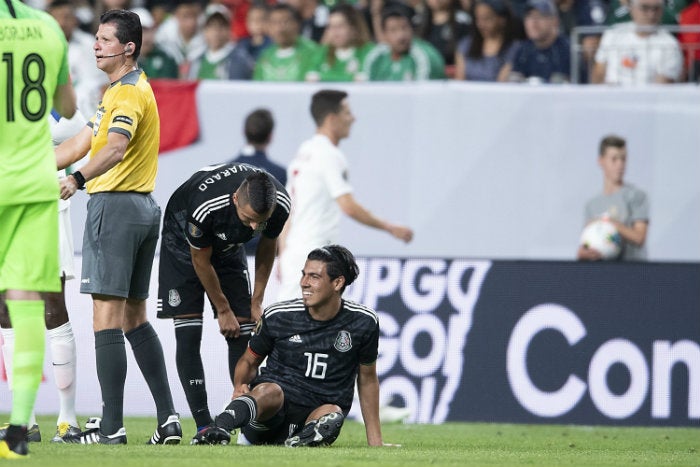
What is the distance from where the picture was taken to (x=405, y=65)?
14.9 m

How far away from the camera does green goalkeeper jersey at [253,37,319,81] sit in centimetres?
1520

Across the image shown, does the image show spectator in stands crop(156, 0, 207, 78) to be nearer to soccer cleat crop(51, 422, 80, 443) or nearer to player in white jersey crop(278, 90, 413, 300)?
player in white jersey crop(278, 90, 413, 300)

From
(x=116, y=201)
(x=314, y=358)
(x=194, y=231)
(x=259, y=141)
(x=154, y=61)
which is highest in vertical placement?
(x=154, y=61)

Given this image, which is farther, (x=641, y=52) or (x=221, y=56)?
(x=221, y=56)

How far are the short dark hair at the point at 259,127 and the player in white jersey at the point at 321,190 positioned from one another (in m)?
1.00

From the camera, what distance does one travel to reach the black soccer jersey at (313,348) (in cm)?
829

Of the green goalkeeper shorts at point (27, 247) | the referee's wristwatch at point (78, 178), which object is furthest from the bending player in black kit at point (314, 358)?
the green goalkeeper shorts at point (27, 247)

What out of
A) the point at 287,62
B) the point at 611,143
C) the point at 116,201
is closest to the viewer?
the point at 116,201


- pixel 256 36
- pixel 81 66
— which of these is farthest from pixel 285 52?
pixel 81 66

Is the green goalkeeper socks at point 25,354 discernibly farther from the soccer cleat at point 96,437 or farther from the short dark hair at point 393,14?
the short dark hair at point 393,14

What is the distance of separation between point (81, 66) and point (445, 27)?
160 inches

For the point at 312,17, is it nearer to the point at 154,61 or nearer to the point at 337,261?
the point at 154,61

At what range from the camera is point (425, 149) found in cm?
1438

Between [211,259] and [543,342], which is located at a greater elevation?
[211,259]
